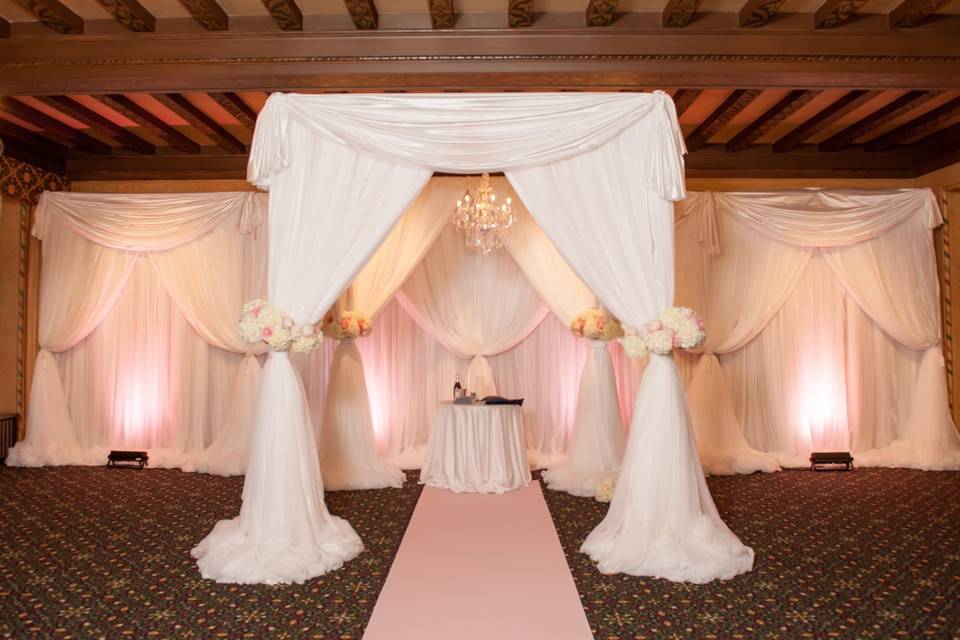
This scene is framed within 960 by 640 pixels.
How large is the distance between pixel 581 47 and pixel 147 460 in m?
5.73

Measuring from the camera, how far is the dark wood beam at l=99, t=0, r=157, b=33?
13.8 feet

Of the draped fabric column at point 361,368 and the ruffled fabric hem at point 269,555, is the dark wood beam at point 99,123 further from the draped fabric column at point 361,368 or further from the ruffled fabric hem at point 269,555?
the ruffled fabric hem at point 269,555

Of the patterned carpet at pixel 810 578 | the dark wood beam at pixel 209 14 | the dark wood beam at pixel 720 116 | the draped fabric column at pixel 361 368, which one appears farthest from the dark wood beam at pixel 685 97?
the dark wood beam at pixel 209 14

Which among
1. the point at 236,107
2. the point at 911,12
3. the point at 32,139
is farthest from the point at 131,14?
the point at 911,12

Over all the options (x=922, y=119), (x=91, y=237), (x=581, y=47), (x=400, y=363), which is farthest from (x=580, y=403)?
(x=91, y=237)

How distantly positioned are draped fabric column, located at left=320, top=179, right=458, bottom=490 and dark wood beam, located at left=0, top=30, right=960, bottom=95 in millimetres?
1575

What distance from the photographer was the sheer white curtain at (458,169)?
3916 millimetres

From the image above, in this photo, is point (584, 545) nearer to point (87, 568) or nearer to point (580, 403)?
point (580, 403)

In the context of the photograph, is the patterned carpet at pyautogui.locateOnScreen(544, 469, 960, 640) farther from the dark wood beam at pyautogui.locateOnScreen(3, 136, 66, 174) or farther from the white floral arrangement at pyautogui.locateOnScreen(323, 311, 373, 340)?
the dark wood beam at pyautogui.locateOnScreen(3, 136, 66, 174)

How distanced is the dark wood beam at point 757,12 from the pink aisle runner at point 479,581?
379 cm

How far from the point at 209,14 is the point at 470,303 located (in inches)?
145

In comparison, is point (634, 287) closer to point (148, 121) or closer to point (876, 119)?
point (876, 119)

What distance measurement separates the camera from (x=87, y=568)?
146 inches

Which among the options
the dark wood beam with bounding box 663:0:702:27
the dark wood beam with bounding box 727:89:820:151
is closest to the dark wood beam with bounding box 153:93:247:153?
the dark wood beam with bounding box 663:0:702:27
